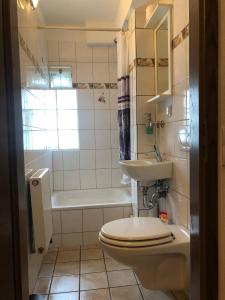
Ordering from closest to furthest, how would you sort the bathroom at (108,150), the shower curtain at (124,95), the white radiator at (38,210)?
the bathroom at (108,150) < the white radiator at (38,210) < the shower curtain at (124,95)

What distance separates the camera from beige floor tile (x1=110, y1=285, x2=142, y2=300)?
1.82m

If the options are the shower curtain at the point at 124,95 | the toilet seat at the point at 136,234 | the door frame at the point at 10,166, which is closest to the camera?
the door frame at the point at 10,166

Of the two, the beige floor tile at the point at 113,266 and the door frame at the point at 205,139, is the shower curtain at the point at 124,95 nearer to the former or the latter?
the beige floor tile at the point at 113,266

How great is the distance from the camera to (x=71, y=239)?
8.86 ft

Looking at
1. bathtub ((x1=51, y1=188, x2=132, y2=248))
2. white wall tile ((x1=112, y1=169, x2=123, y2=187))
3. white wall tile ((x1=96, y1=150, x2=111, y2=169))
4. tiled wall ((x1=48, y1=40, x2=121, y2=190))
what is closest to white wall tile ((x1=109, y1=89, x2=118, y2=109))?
tiled wall ((x1=48, y1=40, x2=121, y2=190))

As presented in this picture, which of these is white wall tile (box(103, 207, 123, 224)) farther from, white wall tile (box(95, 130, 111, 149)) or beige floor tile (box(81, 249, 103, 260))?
white wall tile (box(95, 130, 111, 149))

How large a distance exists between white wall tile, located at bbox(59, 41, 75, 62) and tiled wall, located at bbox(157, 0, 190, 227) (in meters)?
1.70

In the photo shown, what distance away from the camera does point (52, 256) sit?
2.50 metres

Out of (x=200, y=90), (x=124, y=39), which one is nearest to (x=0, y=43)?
(x=200, y=90)

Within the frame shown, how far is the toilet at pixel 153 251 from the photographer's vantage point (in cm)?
154

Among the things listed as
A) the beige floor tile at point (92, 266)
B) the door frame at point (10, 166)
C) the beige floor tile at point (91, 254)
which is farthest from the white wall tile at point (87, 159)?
the door frame at point (10, 166)

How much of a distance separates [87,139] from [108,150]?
1.02 ft

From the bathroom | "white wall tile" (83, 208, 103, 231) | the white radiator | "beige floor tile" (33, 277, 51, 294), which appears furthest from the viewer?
"white wall tile" (83, 208, 103, 231)

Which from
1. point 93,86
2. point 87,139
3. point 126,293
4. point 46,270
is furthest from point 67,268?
point 93,86
